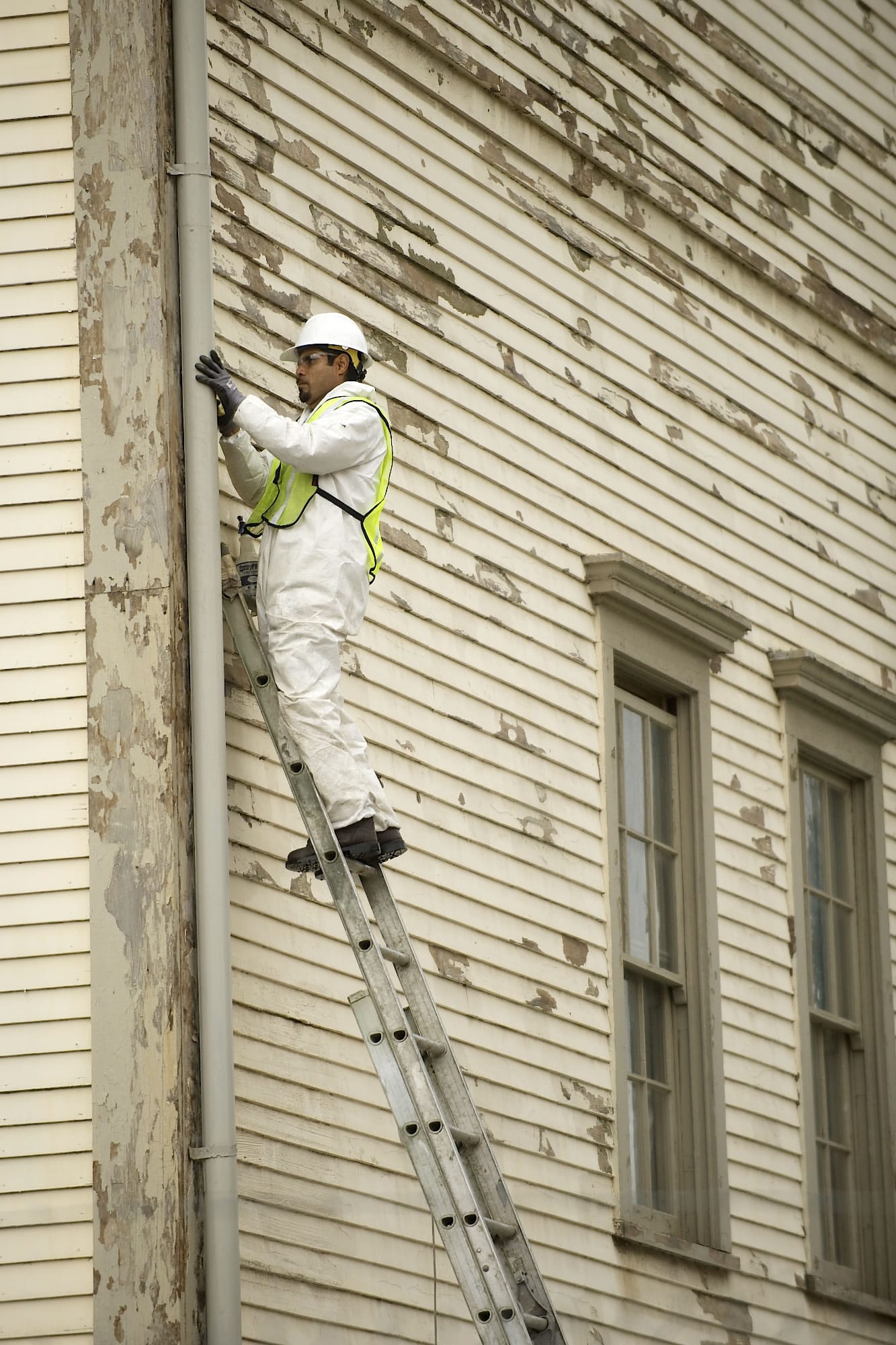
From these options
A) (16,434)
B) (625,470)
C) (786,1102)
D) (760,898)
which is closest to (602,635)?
(625,470)

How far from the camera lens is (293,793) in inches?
297

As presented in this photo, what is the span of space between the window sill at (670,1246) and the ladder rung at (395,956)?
2669 mm

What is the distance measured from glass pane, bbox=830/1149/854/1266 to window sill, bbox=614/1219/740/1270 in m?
1.35

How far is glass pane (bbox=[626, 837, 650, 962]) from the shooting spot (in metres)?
10.4

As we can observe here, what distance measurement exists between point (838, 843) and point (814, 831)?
13.6 inches

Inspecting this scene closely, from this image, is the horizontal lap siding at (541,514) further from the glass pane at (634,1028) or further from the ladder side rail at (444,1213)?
the ladder side rail at (444,1213)

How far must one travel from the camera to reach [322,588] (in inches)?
297

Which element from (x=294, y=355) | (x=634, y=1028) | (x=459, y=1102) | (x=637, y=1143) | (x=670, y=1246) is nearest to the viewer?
(x=459, y=1102)

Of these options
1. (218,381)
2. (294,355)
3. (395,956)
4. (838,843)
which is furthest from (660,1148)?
(218,381)

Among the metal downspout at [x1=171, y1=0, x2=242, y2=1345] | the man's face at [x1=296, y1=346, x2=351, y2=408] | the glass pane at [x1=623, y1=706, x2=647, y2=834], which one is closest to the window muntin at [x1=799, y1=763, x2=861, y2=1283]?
the glass pane at [x1=623, y1=706, x2=647, y2=834]

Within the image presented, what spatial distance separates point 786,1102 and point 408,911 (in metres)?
3.27

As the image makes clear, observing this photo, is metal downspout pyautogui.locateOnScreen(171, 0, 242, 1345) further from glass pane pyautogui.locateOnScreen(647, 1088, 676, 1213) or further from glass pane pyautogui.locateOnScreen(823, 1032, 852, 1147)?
glass pane pyautogui.locateOnScreen(823, 1032, 852, 1147)

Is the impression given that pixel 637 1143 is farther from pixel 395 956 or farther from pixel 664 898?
pixel 395 956

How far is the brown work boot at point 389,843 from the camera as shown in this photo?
7.57 meters
